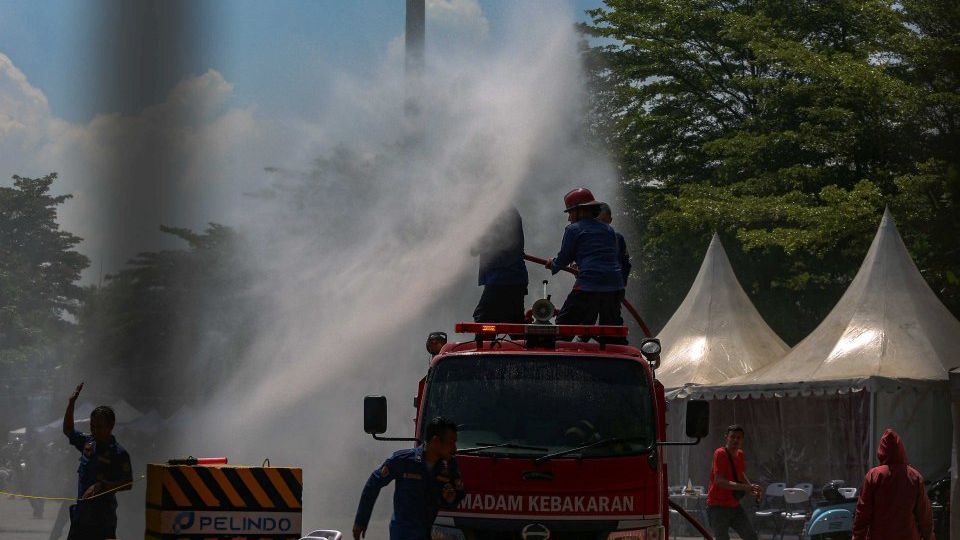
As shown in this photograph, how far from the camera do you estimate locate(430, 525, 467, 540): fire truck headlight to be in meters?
9.55

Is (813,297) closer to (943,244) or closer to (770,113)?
(770,113)

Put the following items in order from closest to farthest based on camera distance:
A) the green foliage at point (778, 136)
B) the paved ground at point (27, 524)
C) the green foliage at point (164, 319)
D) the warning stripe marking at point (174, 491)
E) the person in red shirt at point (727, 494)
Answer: the warning stripe marking at point (174, 491), the person in red shirt at point (727, 494), the paved ground at point (27, 524), the green foliage at point (778, 136), the green foliage at point (164, 319)

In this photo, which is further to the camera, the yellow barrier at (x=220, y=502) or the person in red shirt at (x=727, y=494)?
the person in red shirt at (x=727, y=494)

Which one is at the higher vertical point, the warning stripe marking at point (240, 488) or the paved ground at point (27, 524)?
the warning stripe marking at point (240, 488)

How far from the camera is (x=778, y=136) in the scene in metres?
35.6

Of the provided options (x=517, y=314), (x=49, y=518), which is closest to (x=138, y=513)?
(x=49, y=518)

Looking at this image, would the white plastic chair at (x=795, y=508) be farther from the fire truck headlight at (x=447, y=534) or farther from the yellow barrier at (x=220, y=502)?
the yellow barrier at (x=220, y=502)

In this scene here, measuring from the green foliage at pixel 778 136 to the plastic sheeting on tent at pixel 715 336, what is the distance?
405 cm

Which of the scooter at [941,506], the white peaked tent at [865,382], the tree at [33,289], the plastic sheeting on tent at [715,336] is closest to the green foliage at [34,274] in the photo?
the tree at [33,289]

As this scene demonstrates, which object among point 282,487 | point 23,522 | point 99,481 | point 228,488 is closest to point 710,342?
point 23,522

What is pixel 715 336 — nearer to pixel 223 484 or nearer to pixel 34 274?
pixel 223 484

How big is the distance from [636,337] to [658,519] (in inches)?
1197

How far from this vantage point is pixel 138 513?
26188mm

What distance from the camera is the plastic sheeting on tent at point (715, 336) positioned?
25.7 m
